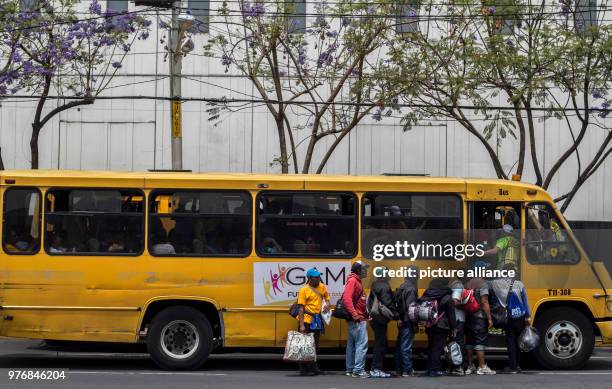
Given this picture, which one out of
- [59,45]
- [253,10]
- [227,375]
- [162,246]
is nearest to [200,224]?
[162,246]

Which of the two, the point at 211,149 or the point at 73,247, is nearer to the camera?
the point at 73,247

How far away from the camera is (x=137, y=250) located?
13.4 m

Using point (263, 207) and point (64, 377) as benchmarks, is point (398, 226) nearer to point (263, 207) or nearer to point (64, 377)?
point (263, 207)

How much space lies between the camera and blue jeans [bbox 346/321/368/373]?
12.9 metres

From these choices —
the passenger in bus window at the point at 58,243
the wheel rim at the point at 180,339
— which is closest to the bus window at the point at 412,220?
the wheel rim at the point at 180,339

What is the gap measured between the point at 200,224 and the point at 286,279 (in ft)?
5.00

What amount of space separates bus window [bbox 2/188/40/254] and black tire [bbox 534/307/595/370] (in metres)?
7.70

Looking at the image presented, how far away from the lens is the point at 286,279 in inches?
527

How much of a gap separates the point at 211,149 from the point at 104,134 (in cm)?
311

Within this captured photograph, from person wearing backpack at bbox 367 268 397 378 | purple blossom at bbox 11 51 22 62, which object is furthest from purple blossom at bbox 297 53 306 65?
person wearing backpack at bbox 367 268 397 378

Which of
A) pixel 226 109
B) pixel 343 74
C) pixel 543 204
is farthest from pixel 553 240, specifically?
pixel 226 109

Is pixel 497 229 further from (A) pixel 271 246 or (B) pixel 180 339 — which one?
(B) pixel 180 339

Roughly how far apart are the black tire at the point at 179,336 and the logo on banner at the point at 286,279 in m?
0.93

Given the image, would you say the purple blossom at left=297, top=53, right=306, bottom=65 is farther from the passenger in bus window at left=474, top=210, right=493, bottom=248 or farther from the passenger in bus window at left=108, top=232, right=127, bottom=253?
the passenger in bus window at left=108, top=232, right=127, bottom=253
